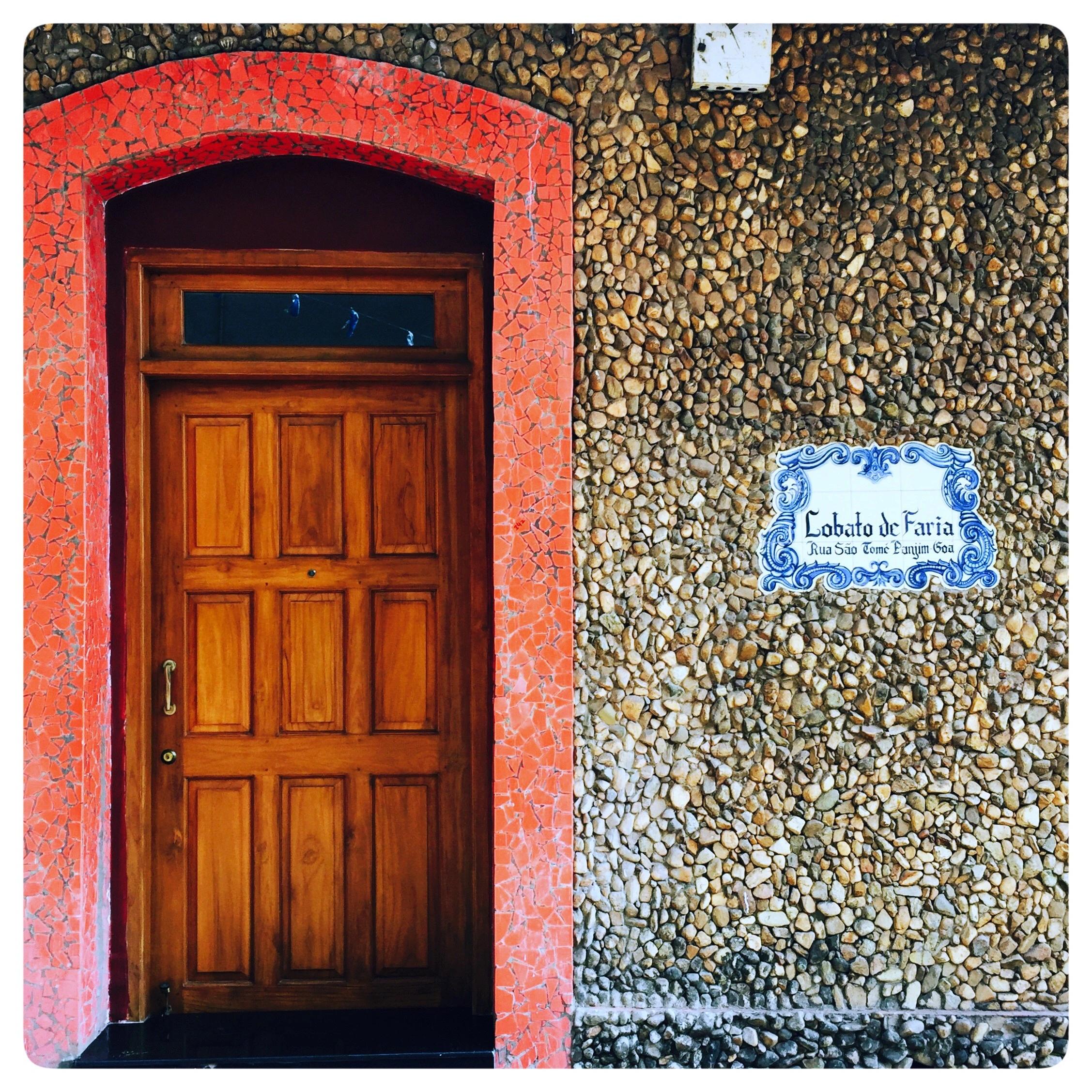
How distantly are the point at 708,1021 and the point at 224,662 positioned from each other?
7.19 feet


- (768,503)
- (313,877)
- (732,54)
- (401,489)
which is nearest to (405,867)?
(313,877)

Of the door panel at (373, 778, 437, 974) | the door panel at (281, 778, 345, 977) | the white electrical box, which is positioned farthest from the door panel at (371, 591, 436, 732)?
the white electrical box

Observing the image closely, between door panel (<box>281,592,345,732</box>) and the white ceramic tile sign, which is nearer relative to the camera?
the white ceramic tile sign

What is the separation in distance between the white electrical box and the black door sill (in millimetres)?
3519


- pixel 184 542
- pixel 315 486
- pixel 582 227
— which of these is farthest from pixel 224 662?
pixel 582 227

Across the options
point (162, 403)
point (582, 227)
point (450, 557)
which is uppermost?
point (582, 227)

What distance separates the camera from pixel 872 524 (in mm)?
3088

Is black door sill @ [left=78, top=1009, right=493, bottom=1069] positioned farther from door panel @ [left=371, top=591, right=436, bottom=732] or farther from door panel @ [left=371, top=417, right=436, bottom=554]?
door panel @ [left=371, top=417, right=436, bottom=554]

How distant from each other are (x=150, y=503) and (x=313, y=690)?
957 millimetres

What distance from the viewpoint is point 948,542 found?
3094 mm

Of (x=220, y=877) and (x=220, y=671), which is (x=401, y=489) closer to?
(x=220, y=671)

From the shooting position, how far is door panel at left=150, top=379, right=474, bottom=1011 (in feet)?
10.9

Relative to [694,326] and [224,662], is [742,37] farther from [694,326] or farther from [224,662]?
[224,662]

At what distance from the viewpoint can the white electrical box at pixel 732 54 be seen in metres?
2.99
